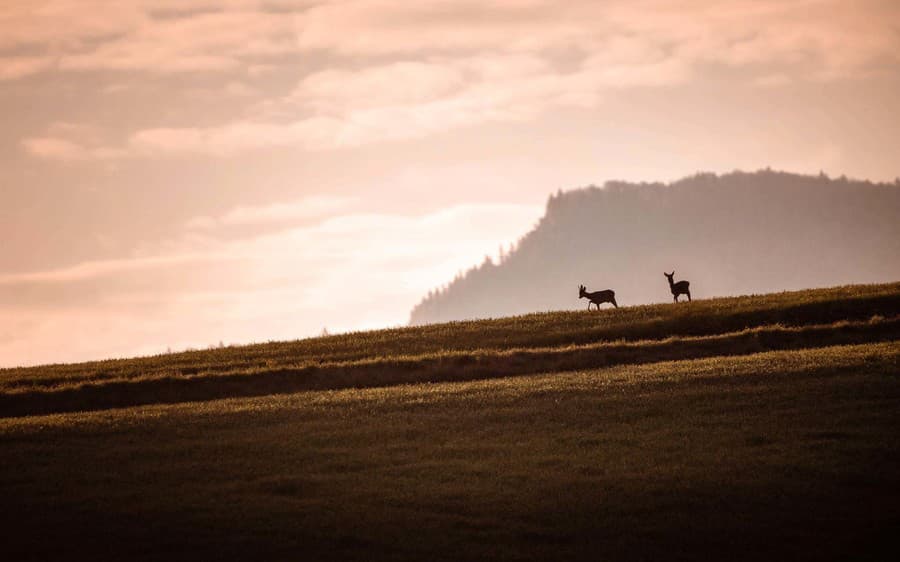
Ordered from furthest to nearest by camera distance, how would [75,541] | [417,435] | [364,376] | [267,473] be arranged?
1. [364,376]
2. [417,435]
3. [267,473]
4. [75,541]

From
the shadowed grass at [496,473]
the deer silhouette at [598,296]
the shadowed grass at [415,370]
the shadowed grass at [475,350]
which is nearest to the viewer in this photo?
the shadowed grass at [496,473]

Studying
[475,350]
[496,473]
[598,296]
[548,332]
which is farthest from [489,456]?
[598,296]

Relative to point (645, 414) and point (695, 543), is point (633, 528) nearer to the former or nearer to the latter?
point (695, 543)

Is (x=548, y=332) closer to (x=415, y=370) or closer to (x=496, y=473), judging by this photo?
(x=415, y=370)

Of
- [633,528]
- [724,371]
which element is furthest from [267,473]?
[724,371]

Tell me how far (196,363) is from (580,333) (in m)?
19.2

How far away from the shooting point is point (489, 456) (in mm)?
32688

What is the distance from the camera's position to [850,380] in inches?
1510

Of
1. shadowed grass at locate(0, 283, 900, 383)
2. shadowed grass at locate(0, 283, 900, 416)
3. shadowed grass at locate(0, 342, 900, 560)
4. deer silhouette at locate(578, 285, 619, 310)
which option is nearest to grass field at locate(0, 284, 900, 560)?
shadowed grass at locate(0, 342, 900, 560)

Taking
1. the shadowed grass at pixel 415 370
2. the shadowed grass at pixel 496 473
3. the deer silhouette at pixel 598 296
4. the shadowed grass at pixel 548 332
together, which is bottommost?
the shadowed grass at pixel 496 473

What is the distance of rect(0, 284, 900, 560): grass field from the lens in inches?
1020

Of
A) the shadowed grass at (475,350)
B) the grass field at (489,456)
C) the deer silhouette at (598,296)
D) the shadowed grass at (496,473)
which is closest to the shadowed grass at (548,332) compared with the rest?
the shadowed grass at (475,350)

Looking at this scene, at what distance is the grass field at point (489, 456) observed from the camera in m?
→ 25.9

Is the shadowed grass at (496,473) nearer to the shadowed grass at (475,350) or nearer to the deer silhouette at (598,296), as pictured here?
the shadowed grass at (475,350)
